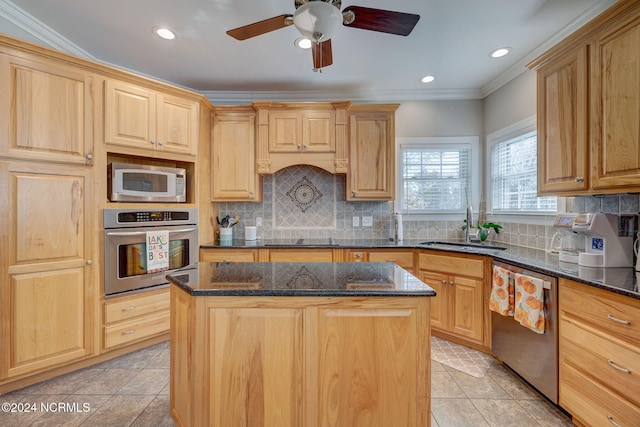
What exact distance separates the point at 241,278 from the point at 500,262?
6.87 feet

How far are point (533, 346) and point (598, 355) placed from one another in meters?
0.48

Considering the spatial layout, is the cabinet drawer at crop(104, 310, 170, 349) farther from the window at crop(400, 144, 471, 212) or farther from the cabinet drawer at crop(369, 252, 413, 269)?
the window at crop(400, 144, 471, 212)

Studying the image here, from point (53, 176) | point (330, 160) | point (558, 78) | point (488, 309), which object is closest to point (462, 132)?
point (558, 78)

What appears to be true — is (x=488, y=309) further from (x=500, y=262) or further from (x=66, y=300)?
(x=66, y=300)

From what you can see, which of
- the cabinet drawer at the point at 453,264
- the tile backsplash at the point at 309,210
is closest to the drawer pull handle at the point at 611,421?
the cabinet drawer at the point at 453,264

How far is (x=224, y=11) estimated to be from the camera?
2.08m

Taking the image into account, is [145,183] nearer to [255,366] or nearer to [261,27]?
[261,27]

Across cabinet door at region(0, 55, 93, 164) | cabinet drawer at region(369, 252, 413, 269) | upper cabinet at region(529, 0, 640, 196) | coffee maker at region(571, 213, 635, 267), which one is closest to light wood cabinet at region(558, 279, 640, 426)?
coffee maker at region(571, 213, 635, 267)

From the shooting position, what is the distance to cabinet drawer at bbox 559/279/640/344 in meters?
1.35

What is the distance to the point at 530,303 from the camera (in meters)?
1.90

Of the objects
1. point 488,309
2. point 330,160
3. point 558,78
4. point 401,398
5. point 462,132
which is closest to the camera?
point 401,398

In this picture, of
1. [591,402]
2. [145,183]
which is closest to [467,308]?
[591,402]

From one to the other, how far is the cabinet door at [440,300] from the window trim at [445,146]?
93cm

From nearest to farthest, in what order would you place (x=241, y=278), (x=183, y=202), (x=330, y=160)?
(x=241, y=278)
(x=183, y=202)
(x=330, y=160)
